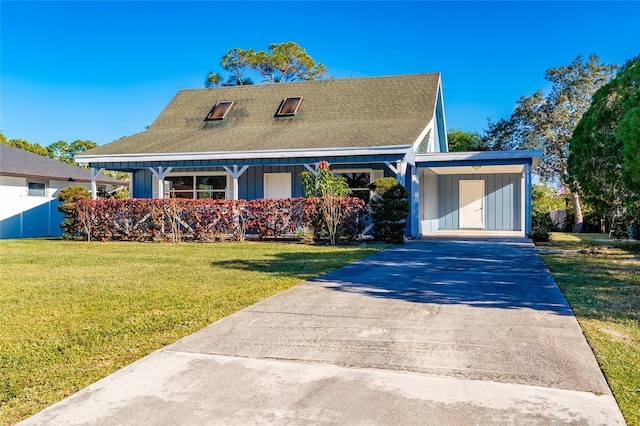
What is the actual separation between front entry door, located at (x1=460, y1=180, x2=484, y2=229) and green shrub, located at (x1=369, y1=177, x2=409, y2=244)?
7655mm

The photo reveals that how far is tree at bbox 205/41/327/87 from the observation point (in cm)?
3119

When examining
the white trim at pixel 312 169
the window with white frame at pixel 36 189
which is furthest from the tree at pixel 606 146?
the window with white frame at pixel 36 189

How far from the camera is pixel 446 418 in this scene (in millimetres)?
2734

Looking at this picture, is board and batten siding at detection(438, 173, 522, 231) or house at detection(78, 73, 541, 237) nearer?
house at detection(78, 73, 541, 237)

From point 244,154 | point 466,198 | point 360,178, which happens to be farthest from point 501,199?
point 244,154

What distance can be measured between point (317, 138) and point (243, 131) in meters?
3.49

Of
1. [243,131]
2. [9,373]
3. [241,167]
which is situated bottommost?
[9,373]

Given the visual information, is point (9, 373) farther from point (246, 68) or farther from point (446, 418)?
point (246, 68)

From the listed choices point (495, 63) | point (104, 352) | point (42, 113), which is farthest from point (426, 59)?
point (104, 352)

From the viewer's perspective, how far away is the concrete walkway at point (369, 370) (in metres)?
2.80

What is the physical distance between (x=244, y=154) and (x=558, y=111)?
15693mm

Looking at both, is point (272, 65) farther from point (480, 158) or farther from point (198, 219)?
point (480, 158)

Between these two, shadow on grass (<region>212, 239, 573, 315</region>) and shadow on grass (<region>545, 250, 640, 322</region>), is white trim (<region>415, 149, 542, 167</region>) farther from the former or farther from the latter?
shadow on grass (<region>545, 250, 640, 322</region>)

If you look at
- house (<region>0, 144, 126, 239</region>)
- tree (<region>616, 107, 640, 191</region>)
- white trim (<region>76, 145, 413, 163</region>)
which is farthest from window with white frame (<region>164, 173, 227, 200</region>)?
tree (<region>616, 107, 640, 191</region>)
